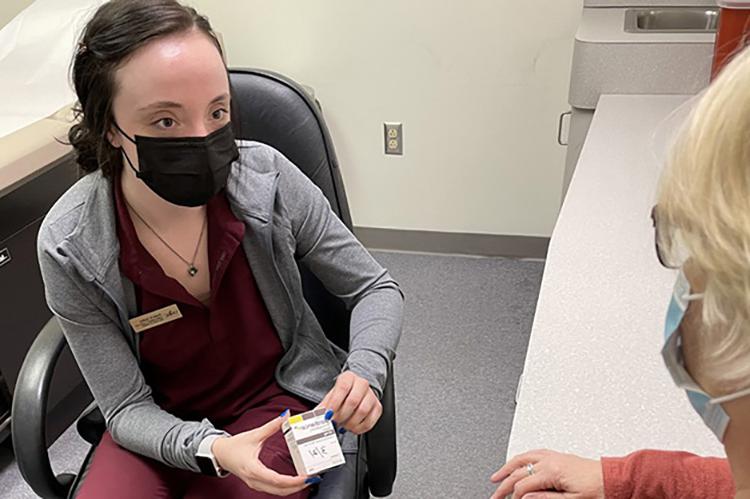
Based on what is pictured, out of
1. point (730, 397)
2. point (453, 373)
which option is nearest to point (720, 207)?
point (730, 397)

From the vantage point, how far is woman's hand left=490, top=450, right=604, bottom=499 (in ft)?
2.56

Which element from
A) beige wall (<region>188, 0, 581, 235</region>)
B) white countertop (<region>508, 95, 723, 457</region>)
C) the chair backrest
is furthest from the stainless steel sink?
the chair backrest

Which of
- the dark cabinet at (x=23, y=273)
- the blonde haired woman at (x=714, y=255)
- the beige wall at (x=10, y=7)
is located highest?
the blonde haired woman at (x=714, y=255)

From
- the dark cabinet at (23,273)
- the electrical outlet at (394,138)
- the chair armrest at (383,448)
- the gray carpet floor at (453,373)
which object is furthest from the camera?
the electrical outlet at (394,138)

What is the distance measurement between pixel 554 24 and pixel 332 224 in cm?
131

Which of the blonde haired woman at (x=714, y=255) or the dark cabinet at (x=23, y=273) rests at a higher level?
the blonde haired woman at (x=714, y=255)

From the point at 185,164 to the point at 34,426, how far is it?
17.2 inches

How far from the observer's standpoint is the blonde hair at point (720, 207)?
48 centimetres

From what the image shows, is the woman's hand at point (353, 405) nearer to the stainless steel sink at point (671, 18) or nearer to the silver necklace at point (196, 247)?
the silver necklace at point (196, 247)

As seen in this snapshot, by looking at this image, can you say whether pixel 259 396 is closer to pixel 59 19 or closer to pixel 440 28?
pixel 59 19

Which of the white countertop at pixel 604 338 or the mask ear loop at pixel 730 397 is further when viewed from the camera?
the white countertop at pixel 604 338

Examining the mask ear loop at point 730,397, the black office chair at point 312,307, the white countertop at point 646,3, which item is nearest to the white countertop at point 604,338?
the mask ear loop at point 730,397

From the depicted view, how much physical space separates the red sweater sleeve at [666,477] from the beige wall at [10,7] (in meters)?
2.50

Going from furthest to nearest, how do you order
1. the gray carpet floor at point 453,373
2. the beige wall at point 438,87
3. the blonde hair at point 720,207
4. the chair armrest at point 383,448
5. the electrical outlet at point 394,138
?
the electrical outlet at point 394,138, the beige wall at point 438,87, the gray carpet floor at point 453,373, the chair armrest at point 383,448, the blonde hair at point 720,207
